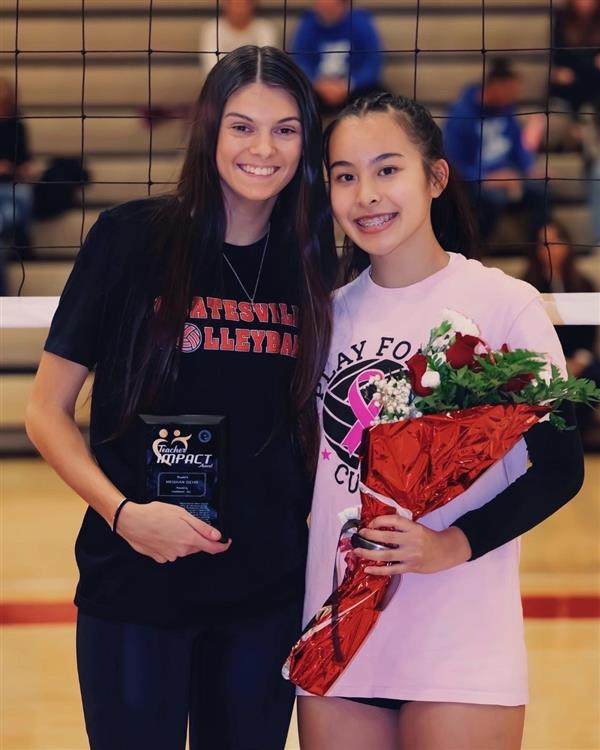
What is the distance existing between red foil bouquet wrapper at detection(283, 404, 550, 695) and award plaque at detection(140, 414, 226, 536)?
256mm

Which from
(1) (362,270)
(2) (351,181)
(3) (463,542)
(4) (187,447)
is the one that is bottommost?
(3) (463,542)

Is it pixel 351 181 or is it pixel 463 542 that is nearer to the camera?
pixel 463 542

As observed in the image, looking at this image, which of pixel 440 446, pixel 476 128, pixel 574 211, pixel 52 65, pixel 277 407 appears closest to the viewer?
pixel 440 446

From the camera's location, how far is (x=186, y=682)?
217cm

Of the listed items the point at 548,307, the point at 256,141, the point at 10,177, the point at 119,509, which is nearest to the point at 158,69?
the point at 10,177

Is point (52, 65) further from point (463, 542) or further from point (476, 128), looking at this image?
point (463, 542)

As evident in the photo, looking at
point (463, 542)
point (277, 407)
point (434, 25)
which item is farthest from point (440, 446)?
point (434, 25)

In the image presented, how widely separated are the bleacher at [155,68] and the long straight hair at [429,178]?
215 inches

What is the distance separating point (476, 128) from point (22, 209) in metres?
2.65

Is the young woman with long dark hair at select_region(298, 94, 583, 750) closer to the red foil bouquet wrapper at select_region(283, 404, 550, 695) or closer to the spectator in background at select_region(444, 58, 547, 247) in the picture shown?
the red foil bouquet wrapper at select_region(283, 404, 550, 695)

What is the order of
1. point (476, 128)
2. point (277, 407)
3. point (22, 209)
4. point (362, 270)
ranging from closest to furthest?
point (277, 407)
point (362, 270)
point (476, 128)
point (22, 209)

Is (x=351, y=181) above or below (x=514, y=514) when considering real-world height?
above

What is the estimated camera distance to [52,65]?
327 inches

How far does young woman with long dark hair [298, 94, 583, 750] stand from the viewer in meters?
2.02
